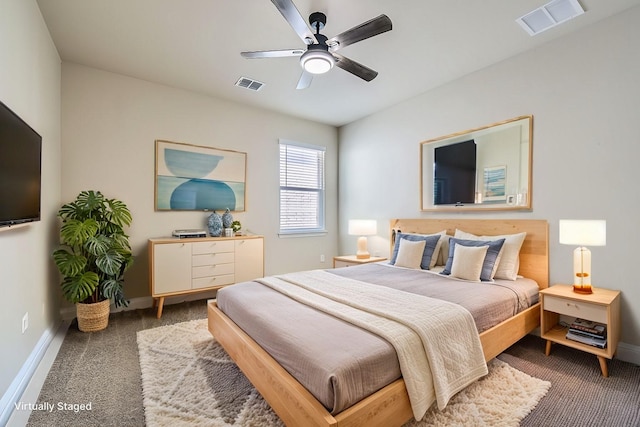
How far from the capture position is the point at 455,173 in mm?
3551

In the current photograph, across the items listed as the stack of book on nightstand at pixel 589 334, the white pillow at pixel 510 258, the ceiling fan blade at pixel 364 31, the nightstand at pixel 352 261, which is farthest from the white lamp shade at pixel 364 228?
the ceiling fan blade at pixel 364 31

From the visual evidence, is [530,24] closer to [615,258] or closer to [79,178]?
[615,258]

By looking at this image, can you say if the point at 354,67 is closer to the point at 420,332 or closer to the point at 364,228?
the point at 420,332

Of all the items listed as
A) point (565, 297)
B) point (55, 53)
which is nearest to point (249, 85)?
point (55, 53)

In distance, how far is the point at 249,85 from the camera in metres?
3.66

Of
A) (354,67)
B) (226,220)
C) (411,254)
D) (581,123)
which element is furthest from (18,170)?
(581,123)

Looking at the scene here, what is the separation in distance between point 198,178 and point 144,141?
745mm

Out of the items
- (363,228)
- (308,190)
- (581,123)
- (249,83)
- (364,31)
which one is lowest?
(363,228)

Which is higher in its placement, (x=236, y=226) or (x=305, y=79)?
(x=305, y=79)

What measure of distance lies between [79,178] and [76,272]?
1175 millimetres

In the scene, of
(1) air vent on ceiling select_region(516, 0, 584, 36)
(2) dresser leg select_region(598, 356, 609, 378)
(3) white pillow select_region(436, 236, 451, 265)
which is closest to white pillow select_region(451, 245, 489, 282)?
(3) white pillow select_region(436, 236, 451, 265)

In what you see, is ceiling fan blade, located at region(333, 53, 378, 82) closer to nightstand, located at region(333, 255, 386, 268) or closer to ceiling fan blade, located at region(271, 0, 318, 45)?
ceiling fan blade, located at region(271, 0, 318, 45)

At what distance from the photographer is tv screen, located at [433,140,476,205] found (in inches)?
134

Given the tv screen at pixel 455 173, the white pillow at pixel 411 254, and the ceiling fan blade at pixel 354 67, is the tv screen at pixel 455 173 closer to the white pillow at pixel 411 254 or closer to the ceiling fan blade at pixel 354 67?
the white pillow at pixel 411 254
